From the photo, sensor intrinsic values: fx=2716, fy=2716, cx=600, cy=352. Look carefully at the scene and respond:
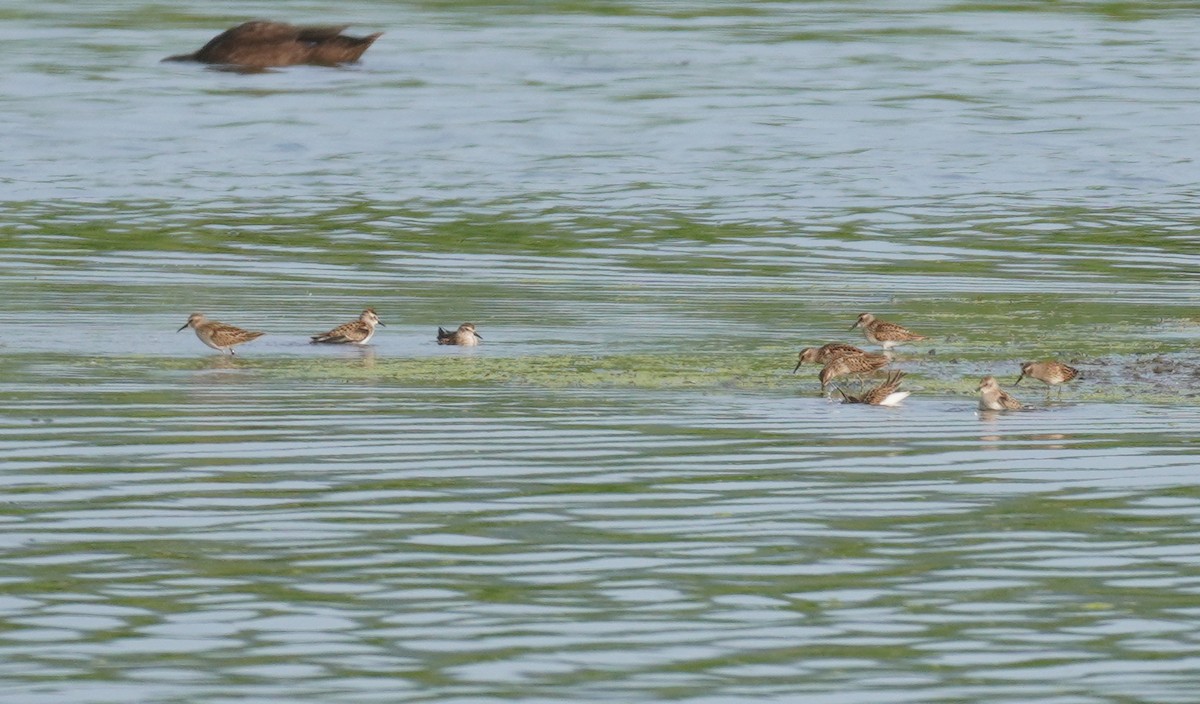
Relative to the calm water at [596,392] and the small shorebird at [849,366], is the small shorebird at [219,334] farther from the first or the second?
the small shorebird at [849,366]

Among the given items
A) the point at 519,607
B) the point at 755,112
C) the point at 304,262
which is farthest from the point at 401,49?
the point at 519,607

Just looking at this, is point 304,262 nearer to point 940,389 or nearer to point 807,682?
point 940,389

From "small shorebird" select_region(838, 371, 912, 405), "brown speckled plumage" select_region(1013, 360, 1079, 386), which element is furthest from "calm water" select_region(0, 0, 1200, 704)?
"brown speckled plumage" select_region(1013, 360, 1079, 386)

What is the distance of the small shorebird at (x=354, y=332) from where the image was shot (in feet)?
51.8

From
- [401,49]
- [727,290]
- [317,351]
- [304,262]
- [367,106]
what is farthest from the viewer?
[401,49]

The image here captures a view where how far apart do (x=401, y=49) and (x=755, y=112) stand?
7.94m

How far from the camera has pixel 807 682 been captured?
8453mm

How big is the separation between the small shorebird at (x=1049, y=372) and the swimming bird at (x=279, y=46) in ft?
69.4

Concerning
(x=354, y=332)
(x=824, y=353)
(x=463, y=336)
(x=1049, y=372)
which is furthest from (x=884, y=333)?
(x=354, y=332)

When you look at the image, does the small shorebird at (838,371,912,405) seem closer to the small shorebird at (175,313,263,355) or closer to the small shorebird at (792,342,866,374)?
the small shorebird at (792,342,866,374)

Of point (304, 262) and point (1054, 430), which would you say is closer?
point (1054, 430)

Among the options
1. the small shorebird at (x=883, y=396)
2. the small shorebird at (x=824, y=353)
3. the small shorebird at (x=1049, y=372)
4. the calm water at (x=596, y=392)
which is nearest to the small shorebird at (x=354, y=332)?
the calm water at (x=596, y=392)

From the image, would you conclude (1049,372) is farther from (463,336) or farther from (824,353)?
(463,336)

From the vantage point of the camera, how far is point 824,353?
48.2ft
